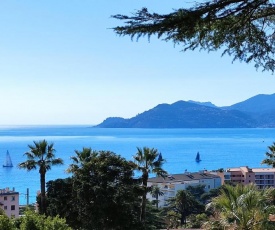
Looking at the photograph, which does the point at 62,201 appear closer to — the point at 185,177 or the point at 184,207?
the point at 184,207

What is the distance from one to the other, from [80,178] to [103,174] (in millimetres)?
1243

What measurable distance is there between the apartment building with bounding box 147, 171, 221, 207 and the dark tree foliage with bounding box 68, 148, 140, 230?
215 feet

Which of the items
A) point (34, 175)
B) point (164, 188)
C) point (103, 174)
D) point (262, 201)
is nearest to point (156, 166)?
point (103, 174)

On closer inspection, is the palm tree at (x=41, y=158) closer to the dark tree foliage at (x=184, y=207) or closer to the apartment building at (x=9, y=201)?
the dark tree foliage at (x=184, y=207)

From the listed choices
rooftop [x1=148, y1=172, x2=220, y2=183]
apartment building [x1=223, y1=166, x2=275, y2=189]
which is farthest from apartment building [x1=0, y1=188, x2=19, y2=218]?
apartment building [x1=223, y1=166, x2=275, y2=189]

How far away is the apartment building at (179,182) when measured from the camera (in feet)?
297

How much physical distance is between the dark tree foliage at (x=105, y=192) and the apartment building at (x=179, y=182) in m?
65.4

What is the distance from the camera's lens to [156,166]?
24016mm

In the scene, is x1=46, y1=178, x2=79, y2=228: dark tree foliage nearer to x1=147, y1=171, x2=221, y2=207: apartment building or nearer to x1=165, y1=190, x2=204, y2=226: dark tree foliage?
x1=165, y1=190, x2=204, y2=226: dark tree foliage

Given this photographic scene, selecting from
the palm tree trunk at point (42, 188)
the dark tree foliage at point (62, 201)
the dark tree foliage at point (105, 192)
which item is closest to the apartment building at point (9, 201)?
the dark tree foliage at point (62, 201)

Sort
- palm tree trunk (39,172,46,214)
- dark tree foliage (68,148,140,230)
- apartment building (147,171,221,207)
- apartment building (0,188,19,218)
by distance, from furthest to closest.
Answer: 1. apartment building (147,171,221,207)
2. apartment building (0,188,19,218)
3. palm tree trunk (39,172,46,214)
4. dark tree foliage (68,148,140,230)

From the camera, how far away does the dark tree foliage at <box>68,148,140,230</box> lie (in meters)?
21.6

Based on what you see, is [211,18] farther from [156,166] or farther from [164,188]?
[164,188]

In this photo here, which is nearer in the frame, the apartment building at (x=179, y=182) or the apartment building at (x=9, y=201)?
the apartment building at (x=9, y=201)
